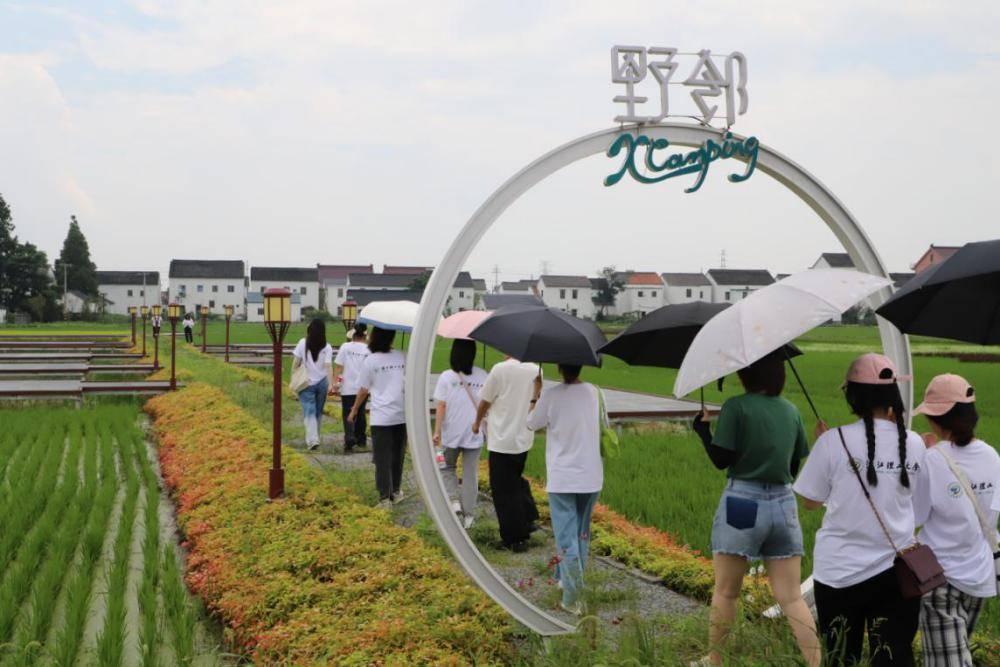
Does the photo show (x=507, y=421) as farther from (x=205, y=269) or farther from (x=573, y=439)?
(x=205, y=269)

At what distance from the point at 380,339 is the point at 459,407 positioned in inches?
34.4

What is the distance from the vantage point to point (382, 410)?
21.7 feet

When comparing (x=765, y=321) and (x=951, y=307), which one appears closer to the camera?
(x=765, y=321)

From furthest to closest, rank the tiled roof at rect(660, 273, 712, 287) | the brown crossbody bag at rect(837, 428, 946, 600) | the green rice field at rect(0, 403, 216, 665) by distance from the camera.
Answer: the tiled roof at rect(660, 273, 712, 287), the green rice field at rect(0, 403, 216, 665), the brown crossbody bag at rect(837, 428, 946, 600)

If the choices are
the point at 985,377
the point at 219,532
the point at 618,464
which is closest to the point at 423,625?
the point at 219,532

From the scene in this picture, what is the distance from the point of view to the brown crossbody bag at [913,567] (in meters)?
2.95

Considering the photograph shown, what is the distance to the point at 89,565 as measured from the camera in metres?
5.62

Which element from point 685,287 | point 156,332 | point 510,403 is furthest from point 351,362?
point 685,287

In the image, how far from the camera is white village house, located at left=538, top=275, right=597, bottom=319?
63031 millimetres

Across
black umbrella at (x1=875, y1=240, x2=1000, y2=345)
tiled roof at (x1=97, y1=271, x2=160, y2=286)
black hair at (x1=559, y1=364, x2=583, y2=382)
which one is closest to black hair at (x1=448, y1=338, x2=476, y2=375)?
black hair at (x1=559, y1=364, x2=583, y2=382)

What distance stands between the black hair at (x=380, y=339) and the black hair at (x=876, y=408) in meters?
4.22

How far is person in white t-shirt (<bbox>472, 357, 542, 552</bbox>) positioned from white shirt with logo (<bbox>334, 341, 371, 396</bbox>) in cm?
360

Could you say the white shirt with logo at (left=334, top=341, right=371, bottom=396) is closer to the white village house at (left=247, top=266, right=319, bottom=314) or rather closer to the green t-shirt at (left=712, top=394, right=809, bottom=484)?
the green t-shirt at (left=712, top=394, right=809, bottom=484)

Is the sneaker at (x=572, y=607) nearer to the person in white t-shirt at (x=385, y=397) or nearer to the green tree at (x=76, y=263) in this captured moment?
the person in white t-shirt at (x=385, y=397)
